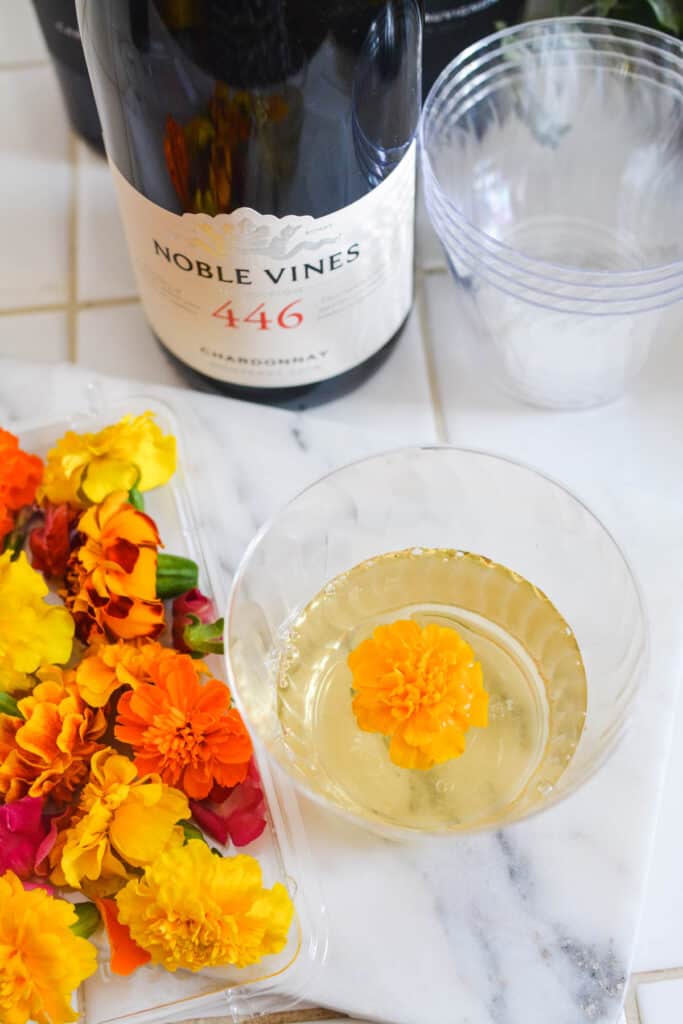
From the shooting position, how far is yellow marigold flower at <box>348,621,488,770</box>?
1.68ft

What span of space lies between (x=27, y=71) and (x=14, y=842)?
1.73ft

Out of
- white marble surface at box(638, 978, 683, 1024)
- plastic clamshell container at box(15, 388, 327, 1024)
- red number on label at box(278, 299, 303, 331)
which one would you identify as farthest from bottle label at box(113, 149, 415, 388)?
white marble surface at box(638, 978, 683, 1024)

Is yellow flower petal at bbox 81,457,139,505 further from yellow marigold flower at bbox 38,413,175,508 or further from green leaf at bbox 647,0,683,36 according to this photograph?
green leaf at bbox 647,0,683,36

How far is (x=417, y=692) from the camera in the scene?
1.67ft

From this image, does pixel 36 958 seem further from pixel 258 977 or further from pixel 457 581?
pixel 457 581

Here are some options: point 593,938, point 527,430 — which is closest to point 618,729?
point 593,938

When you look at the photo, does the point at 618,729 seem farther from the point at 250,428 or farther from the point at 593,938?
the point at 250,428

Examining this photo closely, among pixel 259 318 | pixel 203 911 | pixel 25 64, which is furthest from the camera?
pixel 25 64

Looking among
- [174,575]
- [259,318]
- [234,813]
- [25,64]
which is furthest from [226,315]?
[25,64]

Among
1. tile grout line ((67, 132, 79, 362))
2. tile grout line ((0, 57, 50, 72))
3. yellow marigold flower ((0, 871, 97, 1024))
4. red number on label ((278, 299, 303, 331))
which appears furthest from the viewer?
tile grout line ((0, 57, 50, 72))

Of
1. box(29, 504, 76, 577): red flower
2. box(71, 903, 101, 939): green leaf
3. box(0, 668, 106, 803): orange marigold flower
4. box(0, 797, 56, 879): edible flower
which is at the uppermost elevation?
box(29, 504, 76, 577): red flower

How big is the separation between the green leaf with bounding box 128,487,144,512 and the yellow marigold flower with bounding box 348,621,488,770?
14cm

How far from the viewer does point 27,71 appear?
2.65ft

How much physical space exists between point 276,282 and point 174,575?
15cm
